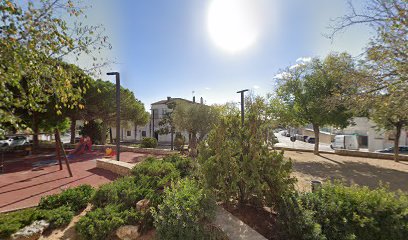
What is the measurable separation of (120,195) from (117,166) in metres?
4.54

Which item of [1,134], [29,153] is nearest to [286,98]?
[1,134]

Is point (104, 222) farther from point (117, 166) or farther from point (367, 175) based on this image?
point (367, 175)

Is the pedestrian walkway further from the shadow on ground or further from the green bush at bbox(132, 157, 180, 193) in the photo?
the shadow on ground

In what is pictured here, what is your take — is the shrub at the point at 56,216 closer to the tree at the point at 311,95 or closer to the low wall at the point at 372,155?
the tree at the point at 311,95

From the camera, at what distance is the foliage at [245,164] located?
454cm

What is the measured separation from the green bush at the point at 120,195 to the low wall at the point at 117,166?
2.53 meters

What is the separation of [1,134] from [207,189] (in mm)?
3790

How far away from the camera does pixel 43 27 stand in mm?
4043

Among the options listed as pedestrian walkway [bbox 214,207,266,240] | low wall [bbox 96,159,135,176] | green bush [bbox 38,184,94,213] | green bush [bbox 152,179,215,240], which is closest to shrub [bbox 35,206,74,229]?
green bush [bbox 38,184,94,213]

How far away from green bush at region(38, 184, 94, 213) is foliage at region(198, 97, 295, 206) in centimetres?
391

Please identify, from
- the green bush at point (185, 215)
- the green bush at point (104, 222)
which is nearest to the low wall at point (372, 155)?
the green bush at point (185, 215)

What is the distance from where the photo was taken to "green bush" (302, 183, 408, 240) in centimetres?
365

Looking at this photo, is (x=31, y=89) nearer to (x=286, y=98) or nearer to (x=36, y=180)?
(x=36, y=180)

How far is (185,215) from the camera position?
3682 mm
